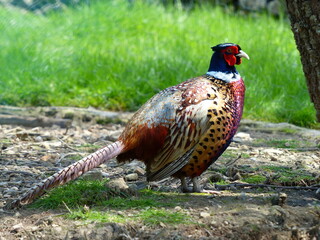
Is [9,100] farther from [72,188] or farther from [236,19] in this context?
[236,19]

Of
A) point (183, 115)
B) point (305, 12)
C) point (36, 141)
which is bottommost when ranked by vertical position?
point (36, 141)

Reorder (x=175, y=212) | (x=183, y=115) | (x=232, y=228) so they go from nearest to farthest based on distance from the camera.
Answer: (x=232, y=228)
(x=175, y=212)
(x=183, y=115)

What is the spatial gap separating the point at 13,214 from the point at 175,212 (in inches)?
33.5

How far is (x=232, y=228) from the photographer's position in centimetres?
287

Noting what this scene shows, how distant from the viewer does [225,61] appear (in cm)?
364

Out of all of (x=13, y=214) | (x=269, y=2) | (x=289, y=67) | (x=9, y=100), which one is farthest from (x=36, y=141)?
(x=269, y=2)

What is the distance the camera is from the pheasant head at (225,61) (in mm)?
3621

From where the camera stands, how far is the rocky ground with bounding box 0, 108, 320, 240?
2855 mm

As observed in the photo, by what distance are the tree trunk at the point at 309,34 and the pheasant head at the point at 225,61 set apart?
456mm

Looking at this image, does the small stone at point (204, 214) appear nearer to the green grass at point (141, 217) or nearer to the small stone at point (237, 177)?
the green grass at point (141, 217)

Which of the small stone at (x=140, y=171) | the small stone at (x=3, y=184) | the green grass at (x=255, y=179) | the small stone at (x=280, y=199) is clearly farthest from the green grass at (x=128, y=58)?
the small stone at (x=280, y=199)

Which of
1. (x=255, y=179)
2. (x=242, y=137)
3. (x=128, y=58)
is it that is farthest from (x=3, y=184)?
(x=128, y=58)

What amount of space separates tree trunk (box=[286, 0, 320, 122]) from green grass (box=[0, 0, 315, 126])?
252cm

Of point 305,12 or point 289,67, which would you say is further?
point 289,67
